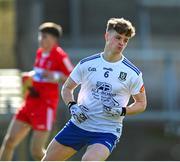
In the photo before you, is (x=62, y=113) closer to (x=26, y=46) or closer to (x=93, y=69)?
(x=26, y=46)

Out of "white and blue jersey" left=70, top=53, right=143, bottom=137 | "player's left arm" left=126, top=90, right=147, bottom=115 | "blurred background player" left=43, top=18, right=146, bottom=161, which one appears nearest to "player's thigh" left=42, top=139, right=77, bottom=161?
"blurred background player" left=43, top=18, right=146, bottom=161

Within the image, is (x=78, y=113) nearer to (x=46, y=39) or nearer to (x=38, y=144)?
(x=38, y=144)

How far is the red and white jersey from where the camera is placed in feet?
37.3

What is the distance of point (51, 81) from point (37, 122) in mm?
558

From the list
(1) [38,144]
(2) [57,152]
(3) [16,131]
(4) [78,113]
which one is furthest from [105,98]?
(3) [16,131]

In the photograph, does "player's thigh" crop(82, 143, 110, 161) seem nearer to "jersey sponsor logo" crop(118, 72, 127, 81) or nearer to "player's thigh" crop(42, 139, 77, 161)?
"player's thigh" crop(42, 139, 77, 161)

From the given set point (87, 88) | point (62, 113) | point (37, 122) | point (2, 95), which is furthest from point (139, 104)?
point (2, 95)

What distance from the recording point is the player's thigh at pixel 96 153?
26.7 ft

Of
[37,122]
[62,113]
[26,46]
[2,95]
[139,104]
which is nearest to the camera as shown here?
[139,104]

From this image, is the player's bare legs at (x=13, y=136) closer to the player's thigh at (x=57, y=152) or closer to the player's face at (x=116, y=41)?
the player's thigh at (x=57, y=152)

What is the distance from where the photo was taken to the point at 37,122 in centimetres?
1133

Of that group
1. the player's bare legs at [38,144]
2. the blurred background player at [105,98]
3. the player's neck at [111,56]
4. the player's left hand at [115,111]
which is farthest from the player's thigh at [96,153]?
the player's bare legs at [38,144]

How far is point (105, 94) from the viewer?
331 inches

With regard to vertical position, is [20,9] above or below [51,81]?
below
